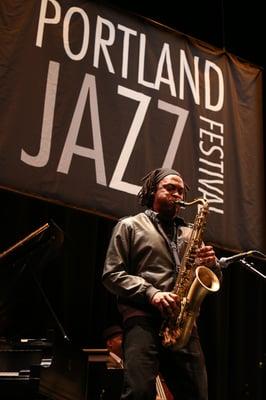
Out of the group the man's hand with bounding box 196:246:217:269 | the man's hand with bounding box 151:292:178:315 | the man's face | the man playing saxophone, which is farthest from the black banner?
the man's hand with bounding box 151:292:178:315

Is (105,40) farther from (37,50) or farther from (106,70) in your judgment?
(37,50)

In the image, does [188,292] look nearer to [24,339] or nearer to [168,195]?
[168,195]

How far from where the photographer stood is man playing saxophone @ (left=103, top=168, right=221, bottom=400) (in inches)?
109

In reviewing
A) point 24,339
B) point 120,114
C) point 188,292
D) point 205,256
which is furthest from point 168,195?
point 24,339

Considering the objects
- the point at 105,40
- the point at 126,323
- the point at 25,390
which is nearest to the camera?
the point at 126,323

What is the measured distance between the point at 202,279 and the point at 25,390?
3.66 feet

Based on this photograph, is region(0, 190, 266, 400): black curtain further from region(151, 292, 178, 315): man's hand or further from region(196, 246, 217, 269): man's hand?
region(151, 292, 178, 315): man's hand

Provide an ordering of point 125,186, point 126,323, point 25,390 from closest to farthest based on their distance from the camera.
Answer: point 126,323 → point 25,390 → point 125,186

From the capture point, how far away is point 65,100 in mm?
3877

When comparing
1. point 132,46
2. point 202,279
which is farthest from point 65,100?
point 202,279

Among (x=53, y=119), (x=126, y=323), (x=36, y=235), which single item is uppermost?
(x=53, y=119)

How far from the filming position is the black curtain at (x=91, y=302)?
4.73 metres

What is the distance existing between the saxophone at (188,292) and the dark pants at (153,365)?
0.06 metres

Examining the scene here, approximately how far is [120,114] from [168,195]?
3.19 feet
